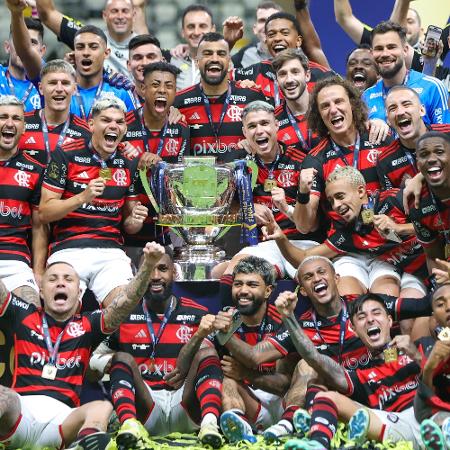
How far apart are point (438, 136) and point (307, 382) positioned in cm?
145

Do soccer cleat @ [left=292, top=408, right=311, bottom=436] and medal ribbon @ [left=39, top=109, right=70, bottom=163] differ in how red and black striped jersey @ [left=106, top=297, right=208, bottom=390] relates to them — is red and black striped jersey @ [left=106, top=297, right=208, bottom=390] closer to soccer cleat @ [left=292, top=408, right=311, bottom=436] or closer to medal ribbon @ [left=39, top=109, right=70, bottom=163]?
soccer cleat @ [left=292, top=408, right=311, bottom=436]

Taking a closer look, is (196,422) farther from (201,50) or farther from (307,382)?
(201,50)

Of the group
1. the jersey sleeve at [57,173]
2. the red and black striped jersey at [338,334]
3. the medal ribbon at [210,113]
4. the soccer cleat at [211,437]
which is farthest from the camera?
the medal ribbon at [210,113]

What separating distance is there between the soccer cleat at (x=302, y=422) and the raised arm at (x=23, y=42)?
3085 mm

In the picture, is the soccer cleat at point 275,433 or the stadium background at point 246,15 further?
the stadium background at point 246,15

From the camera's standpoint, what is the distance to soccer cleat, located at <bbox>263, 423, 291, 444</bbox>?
6270 millimetres

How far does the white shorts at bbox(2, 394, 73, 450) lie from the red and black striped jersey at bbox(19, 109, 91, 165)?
178cm

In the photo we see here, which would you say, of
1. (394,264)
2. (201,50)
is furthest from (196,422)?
(201,50)

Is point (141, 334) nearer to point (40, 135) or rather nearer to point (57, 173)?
point (57, 173)

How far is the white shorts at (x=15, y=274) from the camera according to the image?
7188 mm

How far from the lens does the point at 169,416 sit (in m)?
6.68

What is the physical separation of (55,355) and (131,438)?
0.75m

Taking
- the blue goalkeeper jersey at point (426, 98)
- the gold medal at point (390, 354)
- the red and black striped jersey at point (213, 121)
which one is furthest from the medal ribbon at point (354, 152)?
the gold medal at point (390, 354)

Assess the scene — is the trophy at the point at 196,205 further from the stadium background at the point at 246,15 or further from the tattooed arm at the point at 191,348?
the stadium background at the point at 246,15
